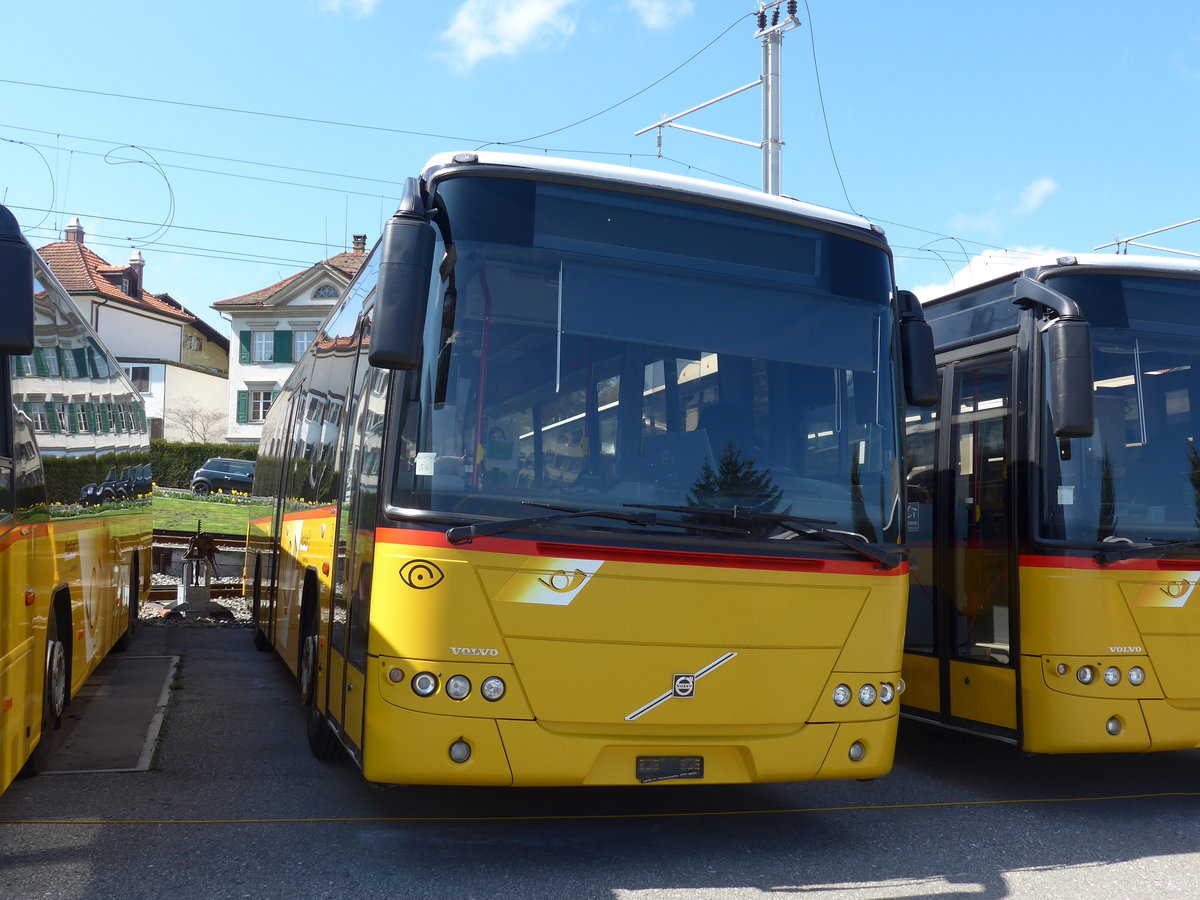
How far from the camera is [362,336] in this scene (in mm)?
7547

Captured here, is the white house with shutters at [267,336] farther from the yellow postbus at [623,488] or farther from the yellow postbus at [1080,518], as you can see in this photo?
the yellow postbus at [623,488]

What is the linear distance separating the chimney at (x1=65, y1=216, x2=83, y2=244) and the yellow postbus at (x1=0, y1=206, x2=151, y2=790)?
54.5 meters

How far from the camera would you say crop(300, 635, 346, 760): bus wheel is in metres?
7.54

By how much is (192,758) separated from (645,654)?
387 cm

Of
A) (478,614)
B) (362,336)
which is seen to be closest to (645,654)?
(478,614)

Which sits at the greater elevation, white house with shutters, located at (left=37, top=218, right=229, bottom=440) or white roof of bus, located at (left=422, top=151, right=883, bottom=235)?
white house with shutters, located at (left=37, top=218, right=229, bottom=440)

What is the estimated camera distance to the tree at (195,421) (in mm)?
60969

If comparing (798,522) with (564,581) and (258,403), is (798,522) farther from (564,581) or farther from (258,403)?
(258,403)

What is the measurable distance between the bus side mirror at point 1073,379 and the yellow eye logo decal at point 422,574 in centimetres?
332

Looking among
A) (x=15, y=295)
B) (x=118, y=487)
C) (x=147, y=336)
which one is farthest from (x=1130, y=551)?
(x=147, y=336)

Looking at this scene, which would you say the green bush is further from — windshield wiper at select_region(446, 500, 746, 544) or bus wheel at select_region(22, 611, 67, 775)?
windshield wiper at select_region(446, 500, 746, 544)

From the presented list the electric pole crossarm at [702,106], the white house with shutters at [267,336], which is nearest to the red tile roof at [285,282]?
the white house with shutters at [267,336]

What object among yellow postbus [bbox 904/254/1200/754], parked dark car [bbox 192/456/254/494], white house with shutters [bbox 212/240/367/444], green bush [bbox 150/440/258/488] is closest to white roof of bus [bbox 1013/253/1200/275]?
yellow postbus [bbox 904/254/1200/754]

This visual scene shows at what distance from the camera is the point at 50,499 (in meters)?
6.45
